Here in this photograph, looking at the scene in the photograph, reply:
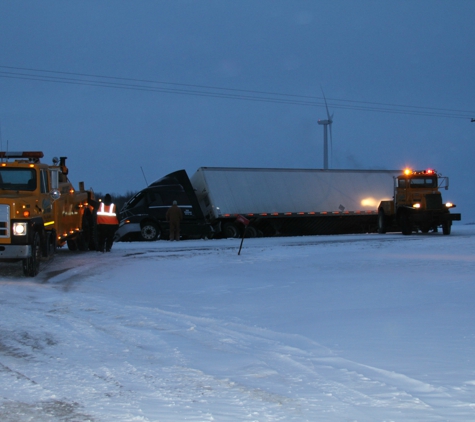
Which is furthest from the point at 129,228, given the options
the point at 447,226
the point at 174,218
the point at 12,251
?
the point at 12,251

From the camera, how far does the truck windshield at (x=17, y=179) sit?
43.8ft

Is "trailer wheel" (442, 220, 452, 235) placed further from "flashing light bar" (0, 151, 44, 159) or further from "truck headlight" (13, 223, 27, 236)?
"truck headlight" (13, 223, 27, 236)

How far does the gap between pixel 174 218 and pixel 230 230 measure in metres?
3.53

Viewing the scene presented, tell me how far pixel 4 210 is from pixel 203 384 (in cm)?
801

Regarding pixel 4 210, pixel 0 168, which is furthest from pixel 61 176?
pixel 4 210

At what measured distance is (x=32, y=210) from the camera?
12414 millimetres

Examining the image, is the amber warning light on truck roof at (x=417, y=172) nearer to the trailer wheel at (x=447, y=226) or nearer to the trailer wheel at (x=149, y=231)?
the trailer wheel at (x=447, y=226)

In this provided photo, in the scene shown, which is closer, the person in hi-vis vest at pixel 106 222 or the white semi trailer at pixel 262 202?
the person in hi-vis vest at pixel 106 222

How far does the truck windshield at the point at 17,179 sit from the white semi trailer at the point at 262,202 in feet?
39.4

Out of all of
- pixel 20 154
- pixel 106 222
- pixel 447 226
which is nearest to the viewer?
pixel 20 154

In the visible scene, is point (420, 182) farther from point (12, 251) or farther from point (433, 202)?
point (12, 251)

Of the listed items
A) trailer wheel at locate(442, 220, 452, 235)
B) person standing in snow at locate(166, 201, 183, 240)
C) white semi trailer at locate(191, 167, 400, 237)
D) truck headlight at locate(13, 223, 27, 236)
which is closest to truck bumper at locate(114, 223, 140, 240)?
person standing in snow at locate(166, 201, 183, 240)

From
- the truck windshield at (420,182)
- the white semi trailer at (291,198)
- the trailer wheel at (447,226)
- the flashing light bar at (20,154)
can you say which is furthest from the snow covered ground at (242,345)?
the truck windshield at (420,182)

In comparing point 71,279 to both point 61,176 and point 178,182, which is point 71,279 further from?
point 178,182
